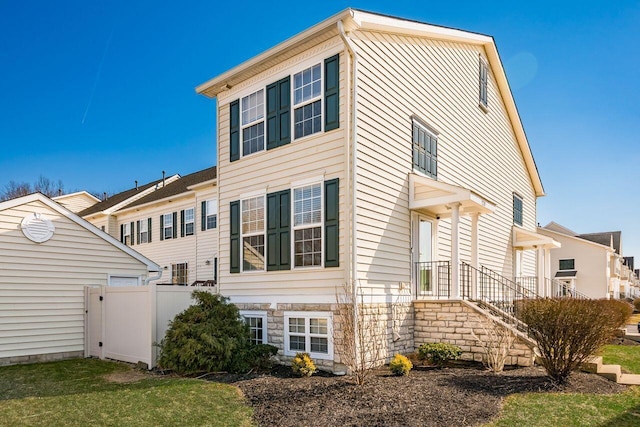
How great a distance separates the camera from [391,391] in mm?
7484

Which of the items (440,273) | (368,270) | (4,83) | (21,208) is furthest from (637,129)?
(4,83)

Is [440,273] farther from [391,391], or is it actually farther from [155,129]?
[155,129]

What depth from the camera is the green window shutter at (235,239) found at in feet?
39.0

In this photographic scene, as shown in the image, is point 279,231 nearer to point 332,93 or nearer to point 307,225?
point 307,225

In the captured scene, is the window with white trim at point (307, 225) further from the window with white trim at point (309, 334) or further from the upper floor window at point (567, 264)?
the upper floor window at point (567, 264)

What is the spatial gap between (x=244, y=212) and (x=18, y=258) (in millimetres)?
5557

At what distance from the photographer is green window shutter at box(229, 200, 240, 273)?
1188 cm

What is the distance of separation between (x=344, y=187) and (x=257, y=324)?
4053 mm

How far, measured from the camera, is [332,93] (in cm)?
991

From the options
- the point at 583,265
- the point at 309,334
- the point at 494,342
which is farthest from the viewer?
the point at 583,265

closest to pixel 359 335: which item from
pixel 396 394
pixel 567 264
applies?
pixel 396 394

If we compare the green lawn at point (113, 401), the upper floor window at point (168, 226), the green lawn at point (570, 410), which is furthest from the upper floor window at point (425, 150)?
the upper floor window at point (168, 226)

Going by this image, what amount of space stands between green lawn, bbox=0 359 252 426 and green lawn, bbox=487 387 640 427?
361 cm

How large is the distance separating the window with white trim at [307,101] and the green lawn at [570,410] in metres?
6.40
